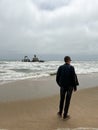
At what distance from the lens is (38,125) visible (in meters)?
8.18

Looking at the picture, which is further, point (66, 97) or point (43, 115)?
point (43, 115)

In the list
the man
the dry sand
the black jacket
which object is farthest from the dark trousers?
the dry sand

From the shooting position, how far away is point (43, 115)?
969 centimetres

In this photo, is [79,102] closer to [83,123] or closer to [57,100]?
[57,100]

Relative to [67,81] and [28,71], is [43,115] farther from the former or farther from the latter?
[28,71]

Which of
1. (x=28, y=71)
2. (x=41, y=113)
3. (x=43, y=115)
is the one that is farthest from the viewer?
(x=28, y=71)

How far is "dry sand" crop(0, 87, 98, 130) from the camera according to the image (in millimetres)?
8180

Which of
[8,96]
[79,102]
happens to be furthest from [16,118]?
[8,96]

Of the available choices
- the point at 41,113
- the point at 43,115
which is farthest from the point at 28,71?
the point at 43,115

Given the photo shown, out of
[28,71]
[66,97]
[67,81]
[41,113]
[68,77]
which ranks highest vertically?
[68,77]

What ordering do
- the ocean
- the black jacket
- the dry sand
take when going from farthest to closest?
the ocean, the black jacket, the dry sand

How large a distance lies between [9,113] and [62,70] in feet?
8.10

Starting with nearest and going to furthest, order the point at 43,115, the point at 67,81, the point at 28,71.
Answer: the point at 67,81 < the point at 43,115 < the point at 28,71

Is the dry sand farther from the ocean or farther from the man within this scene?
the ocean
